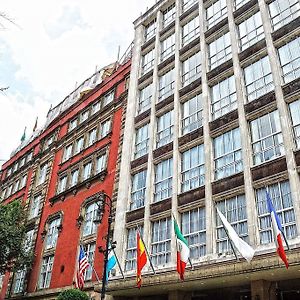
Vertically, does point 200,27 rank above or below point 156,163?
above

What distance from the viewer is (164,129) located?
23.4 meters

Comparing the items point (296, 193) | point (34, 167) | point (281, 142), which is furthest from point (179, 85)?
point (34, 167)

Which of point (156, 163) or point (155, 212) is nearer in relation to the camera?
point (155, 212)

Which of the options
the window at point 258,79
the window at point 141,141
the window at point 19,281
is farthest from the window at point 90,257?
the window at point 258,79

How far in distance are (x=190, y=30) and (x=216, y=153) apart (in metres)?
10.6

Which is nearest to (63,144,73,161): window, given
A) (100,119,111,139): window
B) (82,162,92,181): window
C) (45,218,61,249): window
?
(82,162,92,181): window

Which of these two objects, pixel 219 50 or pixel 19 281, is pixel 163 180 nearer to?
pixel 219 50

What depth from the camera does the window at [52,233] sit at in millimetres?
28941

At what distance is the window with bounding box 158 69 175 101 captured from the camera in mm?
24581

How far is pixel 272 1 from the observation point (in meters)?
20.6

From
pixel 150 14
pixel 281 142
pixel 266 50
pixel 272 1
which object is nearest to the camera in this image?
pixel 281 142

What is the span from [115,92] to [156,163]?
10443 mm

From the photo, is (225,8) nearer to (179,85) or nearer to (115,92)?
(179,85)

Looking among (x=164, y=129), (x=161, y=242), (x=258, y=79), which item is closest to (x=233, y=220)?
(x=161, y=242)
